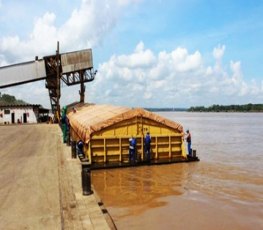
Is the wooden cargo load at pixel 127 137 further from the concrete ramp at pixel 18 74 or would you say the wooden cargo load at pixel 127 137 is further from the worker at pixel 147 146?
the concrete ramp at pixel 18 74

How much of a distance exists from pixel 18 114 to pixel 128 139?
34440mm

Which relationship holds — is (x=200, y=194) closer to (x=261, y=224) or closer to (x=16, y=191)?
(x=261, y=224)

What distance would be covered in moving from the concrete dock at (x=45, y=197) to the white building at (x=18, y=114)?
1302 inches

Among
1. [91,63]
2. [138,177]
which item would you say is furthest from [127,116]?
[91,63]

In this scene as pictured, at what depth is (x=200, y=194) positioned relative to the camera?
1465 cm

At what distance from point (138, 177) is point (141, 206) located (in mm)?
5275

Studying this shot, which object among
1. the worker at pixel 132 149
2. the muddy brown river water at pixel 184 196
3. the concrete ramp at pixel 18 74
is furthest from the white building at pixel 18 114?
the muddy brown river water at pixel 184 196

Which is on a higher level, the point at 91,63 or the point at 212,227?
the point at 91,63

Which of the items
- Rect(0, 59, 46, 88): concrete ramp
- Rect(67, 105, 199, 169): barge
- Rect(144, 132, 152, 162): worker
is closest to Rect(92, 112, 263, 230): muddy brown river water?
Rect(144, 132, 152, 162): worker

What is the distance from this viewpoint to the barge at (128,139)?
1992 centimetres

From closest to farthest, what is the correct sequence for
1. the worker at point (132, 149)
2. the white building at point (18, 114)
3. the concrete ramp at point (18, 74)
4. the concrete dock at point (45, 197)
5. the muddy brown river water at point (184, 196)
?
the concrete dock at point (45, 197), the muddy brown river water at point (184, 196), the worker at point (132, 149), the concrete ramp at point (18, 74), the white building at point (18, 114)

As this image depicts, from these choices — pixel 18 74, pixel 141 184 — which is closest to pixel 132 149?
pixel 141 184

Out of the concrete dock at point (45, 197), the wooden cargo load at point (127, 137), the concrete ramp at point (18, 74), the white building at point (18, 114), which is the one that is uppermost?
the concrete ramp at point (18, 74)

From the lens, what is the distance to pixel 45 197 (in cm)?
1085
